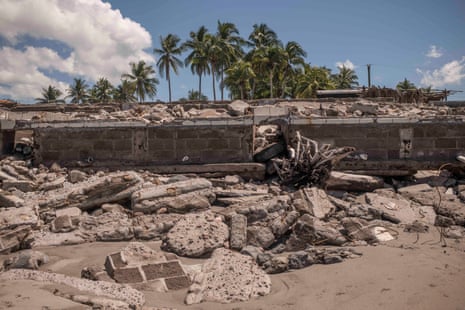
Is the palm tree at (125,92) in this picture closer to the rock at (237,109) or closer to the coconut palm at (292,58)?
the coconut palm at (292,58)

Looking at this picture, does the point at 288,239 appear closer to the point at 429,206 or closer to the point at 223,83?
the point at 429,206

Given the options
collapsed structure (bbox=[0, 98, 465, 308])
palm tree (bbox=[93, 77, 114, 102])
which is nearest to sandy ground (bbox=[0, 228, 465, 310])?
collapsed structure (bbox=[0, 98, 465, 308])

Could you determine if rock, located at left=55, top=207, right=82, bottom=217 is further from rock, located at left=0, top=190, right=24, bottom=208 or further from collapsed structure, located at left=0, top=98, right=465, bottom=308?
rock, located at left=0, top=190, right=24, bottom=208

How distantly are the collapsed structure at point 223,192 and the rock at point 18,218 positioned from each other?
2 cm

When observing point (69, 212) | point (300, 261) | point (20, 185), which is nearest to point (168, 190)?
point (69, 212)

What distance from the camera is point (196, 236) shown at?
16.4ft

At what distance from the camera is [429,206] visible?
6.49 m

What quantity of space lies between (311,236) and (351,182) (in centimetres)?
241

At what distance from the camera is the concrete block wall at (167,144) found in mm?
7809

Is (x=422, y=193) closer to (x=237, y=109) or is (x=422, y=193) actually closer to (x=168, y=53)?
(x=237, y=109)

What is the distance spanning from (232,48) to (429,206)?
28376 mm

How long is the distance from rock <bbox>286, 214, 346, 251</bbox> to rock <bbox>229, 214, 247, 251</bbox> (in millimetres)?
665

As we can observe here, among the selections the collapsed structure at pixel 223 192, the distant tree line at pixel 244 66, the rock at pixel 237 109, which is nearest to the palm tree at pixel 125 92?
the distant tree line at pixel 244 66

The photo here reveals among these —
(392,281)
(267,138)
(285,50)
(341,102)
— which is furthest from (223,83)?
(392,281)
